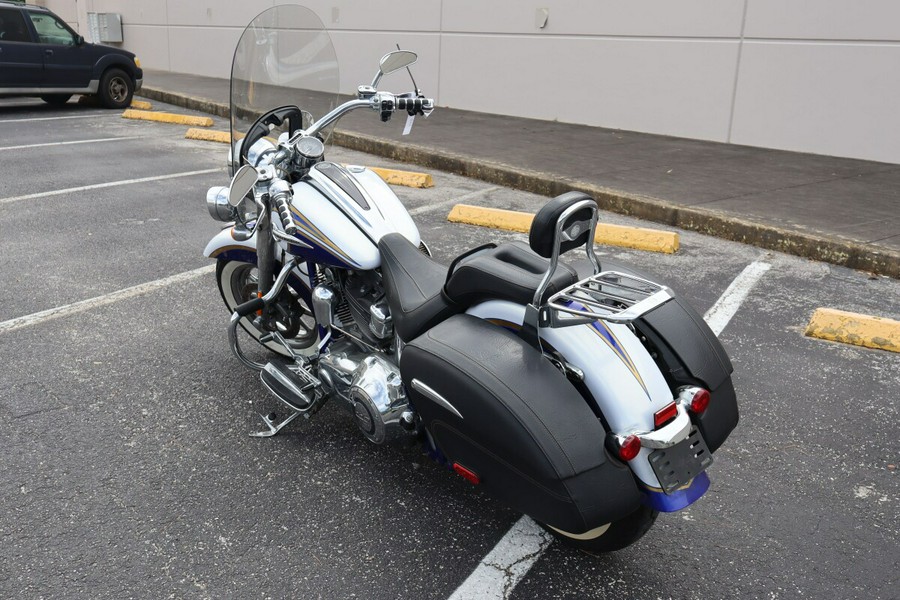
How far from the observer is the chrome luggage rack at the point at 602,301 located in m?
2.23

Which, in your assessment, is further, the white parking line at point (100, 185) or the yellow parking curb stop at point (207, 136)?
the yellow parking curb stop at point (207, 136)

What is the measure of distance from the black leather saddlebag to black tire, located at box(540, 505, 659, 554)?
0.83 feet

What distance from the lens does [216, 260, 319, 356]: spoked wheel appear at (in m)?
3.81

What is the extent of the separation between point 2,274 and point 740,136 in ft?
27.0

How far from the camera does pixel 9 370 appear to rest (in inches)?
159

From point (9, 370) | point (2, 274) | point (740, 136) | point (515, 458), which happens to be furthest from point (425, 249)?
point (740, 136)

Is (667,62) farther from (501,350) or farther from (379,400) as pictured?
(501,350)

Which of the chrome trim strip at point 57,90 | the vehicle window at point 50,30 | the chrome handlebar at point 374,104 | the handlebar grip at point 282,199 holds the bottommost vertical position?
the chrome trim strip at point 57,90

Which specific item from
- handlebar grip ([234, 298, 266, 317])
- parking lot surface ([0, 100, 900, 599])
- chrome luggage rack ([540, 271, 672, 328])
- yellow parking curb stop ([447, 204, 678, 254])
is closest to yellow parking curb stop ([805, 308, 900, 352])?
parking lot surface ([0, 100, 900, 599])

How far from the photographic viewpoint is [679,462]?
7.82ft

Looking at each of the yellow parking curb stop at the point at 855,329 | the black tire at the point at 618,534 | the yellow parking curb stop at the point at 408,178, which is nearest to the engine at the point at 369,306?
the black tire at the point at 618,534

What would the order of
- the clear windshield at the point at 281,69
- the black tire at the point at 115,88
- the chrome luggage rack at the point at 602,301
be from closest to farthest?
1. the chrome luggage rack at the point at 602,301
2. the clear windshield at the point at 281,69
3. the black tire at the point at 115,88

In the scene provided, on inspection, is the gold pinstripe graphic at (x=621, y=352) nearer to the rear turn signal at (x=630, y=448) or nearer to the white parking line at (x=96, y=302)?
the rear turn signal at (x=630, y=448)

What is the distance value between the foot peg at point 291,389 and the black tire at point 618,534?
126cm
